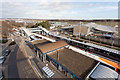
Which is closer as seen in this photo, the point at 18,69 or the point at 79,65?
the point at 79,65

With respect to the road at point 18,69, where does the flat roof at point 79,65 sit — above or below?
above

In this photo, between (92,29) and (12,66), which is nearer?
(12,66)

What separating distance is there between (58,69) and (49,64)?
2713mm

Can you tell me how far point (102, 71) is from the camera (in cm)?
941

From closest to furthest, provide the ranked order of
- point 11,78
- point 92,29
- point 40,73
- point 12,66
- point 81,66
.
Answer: point 81,66, point 11,78, point 40,73, point 12,66, point 92,29

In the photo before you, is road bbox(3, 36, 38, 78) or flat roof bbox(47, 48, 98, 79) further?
road bbox(3, 36, 38, 78)

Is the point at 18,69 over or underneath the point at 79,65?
underneath

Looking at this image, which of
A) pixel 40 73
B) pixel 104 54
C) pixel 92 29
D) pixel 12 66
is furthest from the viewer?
pixel 92 29

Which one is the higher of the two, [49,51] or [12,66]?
[49,51]

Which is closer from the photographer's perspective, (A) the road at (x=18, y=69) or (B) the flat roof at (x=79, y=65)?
(B) the flat roof at (x=79, y=65)

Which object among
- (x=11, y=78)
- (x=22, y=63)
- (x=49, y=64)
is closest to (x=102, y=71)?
(x=49, y=64)

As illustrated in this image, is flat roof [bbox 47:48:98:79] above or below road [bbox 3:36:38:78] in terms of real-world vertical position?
above

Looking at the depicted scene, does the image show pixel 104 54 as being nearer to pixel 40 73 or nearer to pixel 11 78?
pixel 40 73

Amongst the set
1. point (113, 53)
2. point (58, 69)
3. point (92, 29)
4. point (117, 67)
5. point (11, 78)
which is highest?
point (92, 29)
